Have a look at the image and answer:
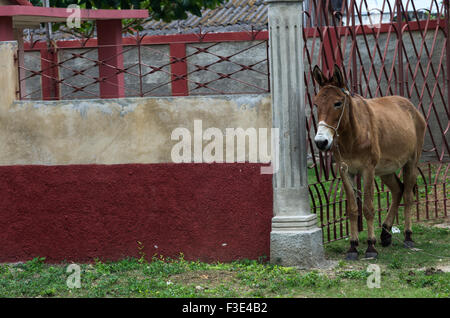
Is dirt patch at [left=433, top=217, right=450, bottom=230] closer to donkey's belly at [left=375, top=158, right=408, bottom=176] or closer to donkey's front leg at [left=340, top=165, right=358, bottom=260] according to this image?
donkey's belly at [left=375, top=158, right=408, bottom=176]

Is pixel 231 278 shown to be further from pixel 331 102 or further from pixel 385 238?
pixel 385 238

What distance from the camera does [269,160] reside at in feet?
27.0

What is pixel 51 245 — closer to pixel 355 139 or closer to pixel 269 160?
pixel 269 160

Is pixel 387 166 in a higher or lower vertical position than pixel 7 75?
lower

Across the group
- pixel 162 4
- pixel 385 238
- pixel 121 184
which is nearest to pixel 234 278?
pixel 121 184

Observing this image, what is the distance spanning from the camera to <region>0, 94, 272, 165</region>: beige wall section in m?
8.29

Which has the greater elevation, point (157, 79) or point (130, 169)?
point (157, 79)

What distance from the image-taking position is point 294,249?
803 cm

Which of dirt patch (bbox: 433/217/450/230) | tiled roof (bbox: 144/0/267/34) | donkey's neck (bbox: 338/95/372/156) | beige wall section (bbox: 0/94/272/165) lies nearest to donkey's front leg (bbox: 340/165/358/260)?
donkey's neck (bbox: 338/95/372/156)

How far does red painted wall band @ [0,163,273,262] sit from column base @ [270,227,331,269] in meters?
0.22

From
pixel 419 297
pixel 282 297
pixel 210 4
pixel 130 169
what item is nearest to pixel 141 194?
pixel 130 169

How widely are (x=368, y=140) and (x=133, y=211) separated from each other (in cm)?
280

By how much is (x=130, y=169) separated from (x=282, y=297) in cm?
263

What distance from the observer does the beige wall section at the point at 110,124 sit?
8.29 metres
